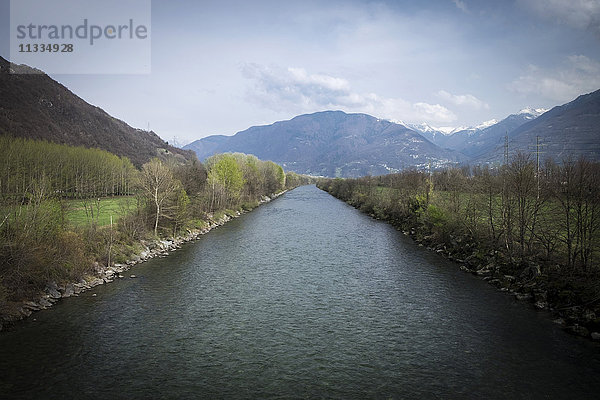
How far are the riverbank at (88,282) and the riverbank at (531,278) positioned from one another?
28521mm

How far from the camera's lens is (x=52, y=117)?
129 metres

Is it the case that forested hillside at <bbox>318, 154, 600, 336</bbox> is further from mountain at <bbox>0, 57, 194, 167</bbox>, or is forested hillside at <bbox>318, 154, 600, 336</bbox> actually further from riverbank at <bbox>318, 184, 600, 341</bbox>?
mountain at <bbox>0, 57, 194, 167</bbox>

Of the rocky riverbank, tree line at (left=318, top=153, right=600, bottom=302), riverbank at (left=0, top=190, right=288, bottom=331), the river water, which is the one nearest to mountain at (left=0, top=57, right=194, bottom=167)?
riverbank at (left=0, top=190, right=288, bottom=331)

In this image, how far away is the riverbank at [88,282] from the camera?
17625mm

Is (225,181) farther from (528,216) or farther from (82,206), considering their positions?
(528,216)

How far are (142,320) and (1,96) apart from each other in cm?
12590

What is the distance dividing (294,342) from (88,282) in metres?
16.5

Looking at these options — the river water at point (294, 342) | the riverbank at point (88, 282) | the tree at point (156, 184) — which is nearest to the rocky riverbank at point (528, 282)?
the river water at point (294, 342)

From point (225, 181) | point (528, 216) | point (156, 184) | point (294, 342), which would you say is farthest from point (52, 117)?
point (528, 216)

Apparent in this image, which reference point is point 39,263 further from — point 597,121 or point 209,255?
point 597,121

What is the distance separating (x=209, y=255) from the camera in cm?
3447

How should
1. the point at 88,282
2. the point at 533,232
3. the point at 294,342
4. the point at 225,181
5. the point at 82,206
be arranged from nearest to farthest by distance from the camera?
the point at 294,342 → the point at 88,282 → the point at 533,232 → the point at 82,206 → the point at 225,181

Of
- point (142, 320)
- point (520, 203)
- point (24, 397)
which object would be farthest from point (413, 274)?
point (24, 397)

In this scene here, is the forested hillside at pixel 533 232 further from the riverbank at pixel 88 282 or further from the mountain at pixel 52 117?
the mountain at pixel 52 117
